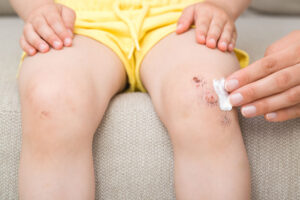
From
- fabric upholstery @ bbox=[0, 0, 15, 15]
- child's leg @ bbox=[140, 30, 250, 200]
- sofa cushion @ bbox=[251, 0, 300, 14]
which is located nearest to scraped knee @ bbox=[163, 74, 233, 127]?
child's leg @ bbox=[140, 30, 250, 200]

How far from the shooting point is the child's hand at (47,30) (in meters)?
0.69

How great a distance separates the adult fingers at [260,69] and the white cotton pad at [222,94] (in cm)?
1

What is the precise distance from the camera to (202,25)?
71 cm

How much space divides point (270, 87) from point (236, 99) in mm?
61

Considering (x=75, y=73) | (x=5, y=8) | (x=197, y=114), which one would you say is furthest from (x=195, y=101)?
(x=5, y=8)

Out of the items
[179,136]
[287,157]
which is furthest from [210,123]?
[287,157]

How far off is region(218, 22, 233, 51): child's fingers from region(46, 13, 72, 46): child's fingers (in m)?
0.32

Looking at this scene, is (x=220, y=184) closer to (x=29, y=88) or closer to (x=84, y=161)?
(x=84, y=161)

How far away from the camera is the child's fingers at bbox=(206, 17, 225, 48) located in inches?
26.8

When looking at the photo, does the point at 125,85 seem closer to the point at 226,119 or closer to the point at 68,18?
the point at 68,18

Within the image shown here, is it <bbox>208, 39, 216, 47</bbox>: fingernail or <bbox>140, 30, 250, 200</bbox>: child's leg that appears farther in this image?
<bbox>208, 39, 216, 47</bbox>: fingernail

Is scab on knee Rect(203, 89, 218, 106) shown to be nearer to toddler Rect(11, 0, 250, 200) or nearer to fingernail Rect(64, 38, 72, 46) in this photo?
toddler Rect(11, 0, 250, 200)

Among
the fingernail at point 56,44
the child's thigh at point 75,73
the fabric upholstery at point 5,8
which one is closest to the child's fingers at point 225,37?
the child's thigh at point 75,73

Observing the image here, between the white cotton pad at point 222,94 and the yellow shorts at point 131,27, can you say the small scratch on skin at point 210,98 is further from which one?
the yellow shorts at point 131,27
